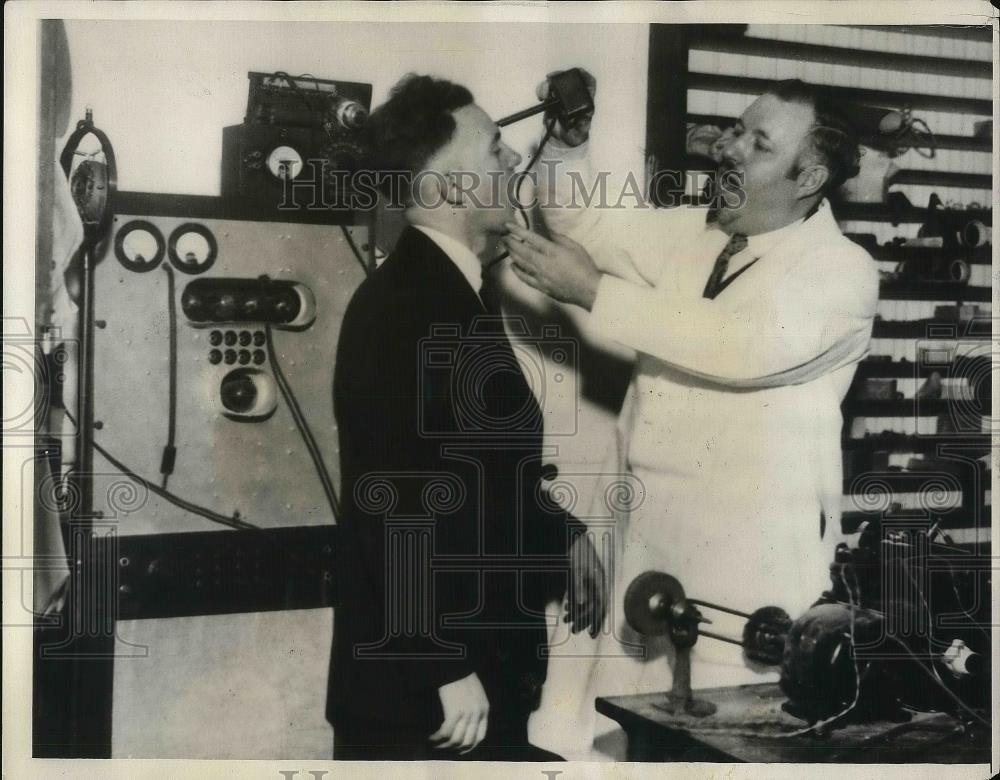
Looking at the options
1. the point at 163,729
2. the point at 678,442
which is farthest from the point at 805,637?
the point at 163,729

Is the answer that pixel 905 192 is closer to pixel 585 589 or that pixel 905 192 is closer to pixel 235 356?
pixel 585 589

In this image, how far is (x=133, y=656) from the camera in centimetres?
199

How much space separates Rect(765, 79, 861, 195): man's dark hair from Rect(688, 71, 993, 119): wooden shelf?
30 millimetres

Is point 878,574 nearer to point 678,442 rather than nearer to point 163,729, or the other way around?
point 678,442

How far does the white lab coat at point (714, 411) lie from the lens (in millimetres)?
1990

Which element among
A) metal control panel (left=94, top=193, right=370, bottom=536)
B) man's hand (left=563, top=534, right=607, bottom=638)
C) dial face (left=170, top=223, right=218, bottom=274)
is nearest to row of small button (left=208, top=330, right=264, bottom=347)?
metal control panel (left=94, top=193, right=370, bottom=536)

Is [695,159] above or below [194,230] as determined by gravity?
above

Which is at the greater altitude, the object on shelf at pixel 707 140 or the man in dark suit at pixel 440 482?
the object on shelf at pixel 707 140

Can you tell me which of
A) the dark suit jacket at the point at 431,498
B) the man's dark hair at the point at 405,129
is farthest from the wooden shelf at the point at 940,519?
the man's dark hair at the point at 405,129

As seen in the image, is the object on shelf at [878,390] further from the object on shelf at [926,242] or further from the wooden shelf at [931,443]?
the object on shelf at [926,242]

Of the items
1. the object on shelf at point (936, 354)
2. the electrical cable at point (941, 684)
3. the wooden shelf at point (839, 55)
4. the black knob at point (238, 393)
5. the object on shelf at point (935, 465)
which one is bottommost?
the electrical cable at point (941, 684)

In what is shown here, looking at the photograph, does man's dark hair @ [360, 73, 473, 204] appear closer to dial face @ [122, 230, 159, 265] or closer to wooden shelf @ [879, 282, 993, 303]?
dial face @ [122, 230, 159, 265]

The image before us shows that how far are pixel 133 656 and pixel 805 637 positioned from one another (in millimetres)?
1463

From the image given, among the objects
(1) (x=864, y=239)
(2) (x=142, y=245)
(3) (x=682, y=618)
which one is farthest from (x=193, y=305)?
(1) (x=864, y=239)
